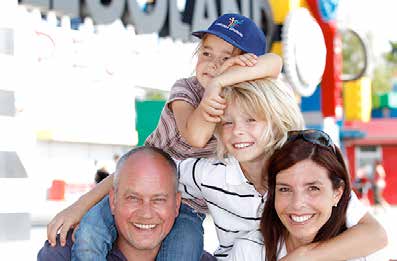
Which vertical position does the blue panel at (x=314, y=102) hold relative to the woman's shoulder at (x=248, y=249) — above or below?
above

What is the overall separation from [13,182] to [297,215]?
133cm

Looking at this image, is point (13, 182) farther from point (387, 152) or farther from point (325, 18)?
point (387, 152)

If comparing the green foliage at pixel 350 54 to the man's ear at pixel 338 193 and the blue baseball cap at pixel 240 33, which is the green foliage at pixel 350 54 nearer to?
the blue baseball cap at pixel 240 33

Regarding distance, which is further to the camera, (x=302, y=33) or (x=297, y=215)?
(x=302, y=33)

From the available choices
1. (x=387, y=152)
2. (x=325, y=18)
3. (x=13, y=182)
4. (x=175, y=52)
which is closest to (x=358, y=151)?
(x=387, y=152)

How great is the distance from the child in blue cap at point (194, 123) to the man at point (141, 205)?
0.06 m

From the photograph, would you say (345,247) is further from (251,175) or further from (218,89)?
(218,89)

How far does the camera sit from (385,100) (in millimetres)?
30016

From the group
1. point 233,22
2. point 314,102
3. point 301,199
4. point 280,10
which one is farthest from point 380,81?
A: point 301,199

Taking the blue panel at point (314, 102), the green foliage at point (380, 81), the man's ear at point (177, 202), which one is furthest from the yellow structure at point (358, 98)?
the green foliage at point (380, 81)

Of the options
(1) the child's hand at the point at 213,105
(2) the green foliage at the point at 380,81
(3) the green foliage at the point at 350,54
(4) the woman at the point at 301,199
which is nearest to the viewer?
(4) the woman at the point at 301,199

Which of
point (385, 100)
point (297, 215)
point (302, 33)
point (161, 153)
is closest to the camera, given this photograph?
point (297, 215)

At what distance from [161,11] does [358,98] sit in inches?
398

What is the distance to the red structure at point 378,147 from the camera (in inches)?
1134
